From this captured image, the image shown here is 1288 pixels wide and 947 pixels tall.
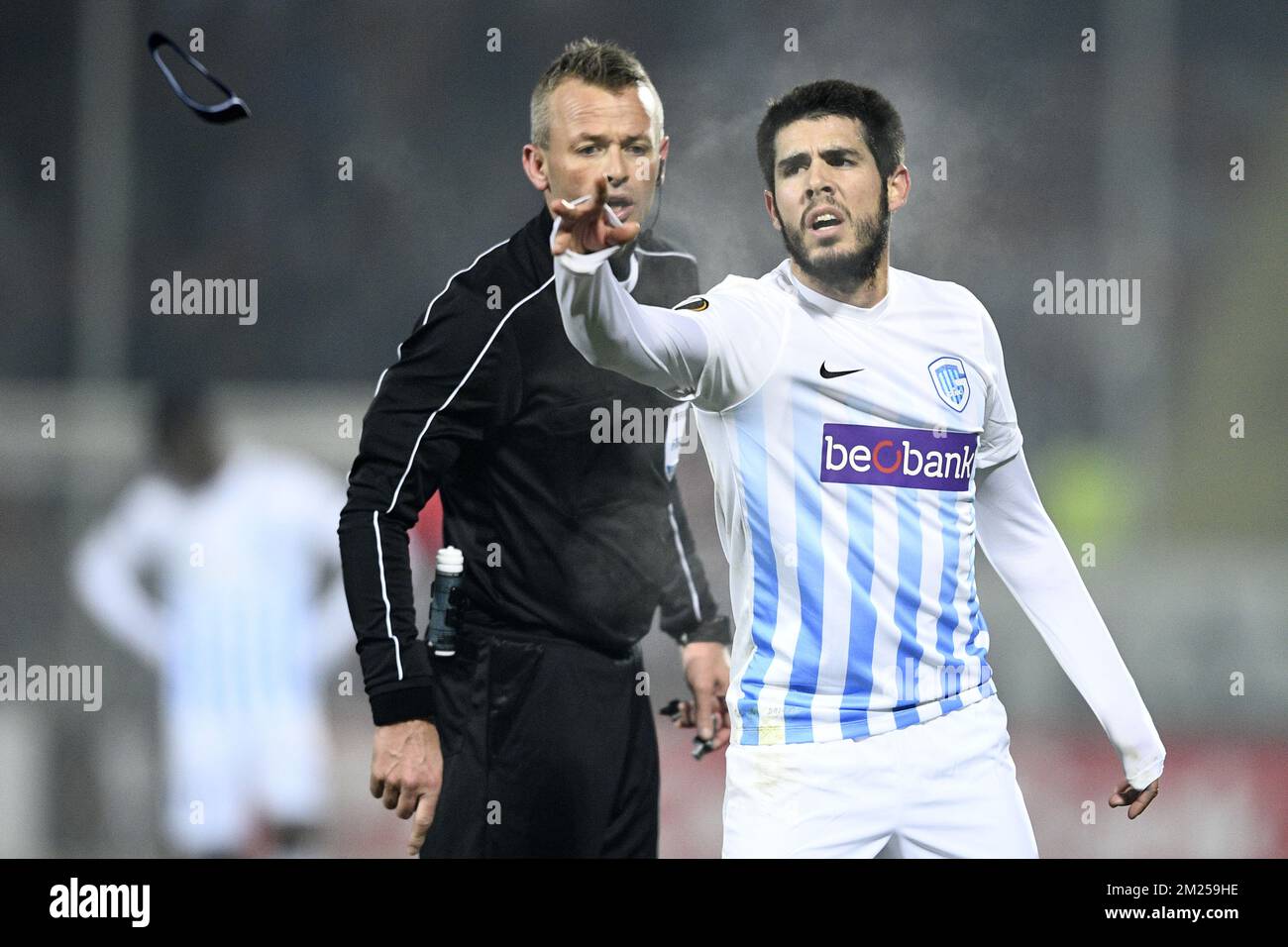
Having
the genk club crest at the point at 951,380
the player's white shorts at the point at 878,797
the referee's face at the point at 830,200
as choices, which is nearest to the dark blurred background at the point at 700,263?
the referee's face at the point at 830,200

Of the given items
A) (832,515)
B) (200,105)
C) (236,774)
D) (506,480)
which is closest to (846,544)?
(832,515)

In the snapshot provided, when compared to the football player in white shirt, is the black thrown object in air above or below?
above

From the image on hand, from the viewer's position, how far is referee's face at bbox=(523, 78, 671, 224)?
3.37 meters

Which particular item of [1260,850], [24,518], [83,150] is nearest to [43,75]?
[83,150]

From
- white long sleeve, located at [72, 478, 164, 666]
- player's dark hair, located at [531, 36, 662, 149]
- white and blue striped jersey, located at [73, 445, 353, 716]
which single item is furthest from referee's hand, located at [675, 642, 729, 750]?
white long sleeve, located at [72, 478, 164, 666]

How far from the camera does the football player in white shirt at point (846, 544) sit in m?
3.02

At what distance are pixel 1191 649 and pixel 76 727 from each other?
5.42 m

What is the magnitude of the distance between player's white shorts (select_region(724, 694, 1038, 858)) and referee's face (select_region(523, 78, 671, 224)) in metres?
1.27

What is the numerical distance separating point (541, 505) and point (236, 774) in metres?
2.54

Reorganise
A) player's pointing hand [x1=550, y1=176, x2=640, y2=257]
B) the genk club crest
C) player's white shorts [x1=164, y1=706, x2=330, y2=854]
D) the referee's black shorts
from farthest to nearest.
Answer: player's white shorts [x1=164, y1=706, x2=330, y2=854] → the referee's black shorts → the genk club crest → player's pointing hand [x1=550, y1=176, x2=640, y2=257]

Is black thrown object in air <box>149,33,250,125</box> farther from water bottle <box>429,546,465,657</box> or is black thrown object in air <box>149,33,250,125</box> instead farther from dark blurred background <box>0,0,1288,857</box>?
water bottle <box>429,546,465,657</box>

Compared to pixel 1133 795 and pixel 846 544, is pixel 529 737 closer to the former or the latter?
pixel 846 544

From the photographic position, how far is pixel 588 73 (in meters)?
3.41

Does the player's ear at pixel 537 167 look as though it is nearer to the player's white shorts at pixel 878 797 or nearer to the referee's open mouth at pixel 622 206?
the referee's open mouth at pixel 622 206
